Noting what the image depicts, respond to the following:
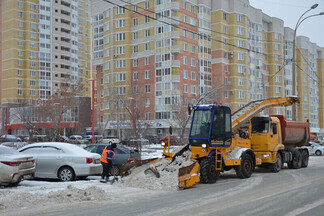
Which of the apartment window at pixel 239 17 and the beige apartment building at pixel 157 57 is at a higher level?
the apartment window at pixel 239 17

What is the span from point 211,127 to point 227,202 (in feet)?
16.9

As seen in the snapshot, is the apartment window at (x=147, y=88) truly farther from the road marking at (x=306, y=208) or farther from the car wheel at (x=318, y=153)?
the road marking at (x=306, y=208)

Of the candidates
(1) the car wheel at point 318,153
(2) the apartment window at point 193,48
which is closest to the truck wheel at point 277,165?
(1) the car wheel at point 318,153

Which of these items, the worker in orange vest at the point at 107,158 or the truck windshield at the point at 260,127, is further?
the truck windshield at the point at 260,127

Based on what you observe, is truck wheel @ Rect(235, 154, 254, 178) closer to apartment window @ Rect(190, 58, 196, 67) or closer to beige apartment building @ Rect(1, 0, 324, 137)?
beige apartment building @ Rect(1, 0, 324, 137)

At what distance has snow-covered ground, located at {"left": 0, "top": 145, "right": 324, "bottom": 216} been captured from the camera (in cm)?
978

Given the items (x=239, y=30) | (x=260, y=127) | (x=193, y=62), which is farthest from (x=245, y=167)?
(x=239, y=30)

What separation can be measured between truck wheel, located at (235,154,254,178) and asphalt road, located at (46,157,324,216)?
196cm

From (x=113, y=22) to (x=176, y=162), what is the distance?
58.5m

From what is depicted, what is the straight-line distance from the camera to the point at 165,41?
2494 inches

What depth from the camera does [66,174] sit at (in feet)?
49.2

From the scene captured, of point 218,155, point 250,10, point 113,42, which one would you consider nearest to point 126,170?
point 218,155

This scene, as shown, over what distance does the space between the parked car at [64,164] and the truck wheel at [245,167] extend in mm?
5698

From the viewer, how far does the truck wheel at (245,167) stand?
16.0 meters
